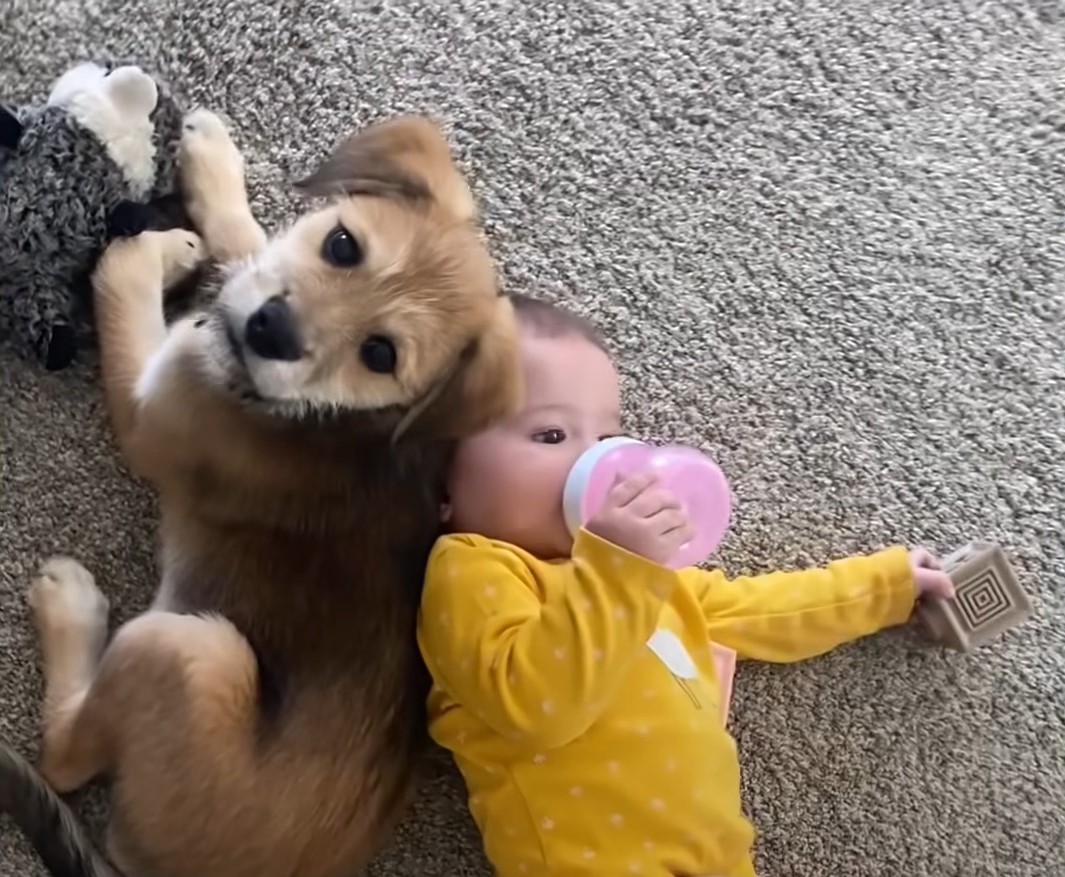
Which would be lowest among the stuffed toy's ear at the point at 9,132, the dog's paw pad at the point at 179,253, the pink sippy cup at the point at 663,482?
the pink sippy cup at the point at 663,482

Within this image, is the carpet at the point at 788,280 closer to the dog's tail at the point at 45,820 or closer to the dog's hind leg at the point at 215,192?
the dog's hind leg at the point at 215,192

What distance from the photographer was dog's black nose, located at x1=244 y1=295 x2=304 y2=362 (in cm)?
141

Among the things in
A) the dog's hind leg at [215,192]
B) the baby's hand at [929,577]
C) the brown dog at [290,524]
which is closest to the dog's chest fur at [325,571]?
the brown dog at [290,524]

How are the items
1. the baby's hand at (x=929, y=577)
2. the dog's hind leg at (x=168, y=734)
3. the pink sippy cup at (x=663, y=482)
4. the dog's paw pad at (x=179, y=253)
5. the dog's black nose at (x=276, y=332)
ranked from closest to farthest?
the dog's black nose at (x=276, y=332)
the dog's hind leg at (x=168, y=734)
the pink sippy cup at (x=663, y=482)
the dog's paw pad at (x=179, y=253)
the baby's hand at (x=929, y=577)

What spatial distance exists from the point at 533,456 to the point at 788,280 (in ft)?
1.85

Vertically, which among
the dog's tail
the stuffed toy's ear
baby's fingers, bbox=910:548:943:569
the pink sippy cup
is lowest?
the dog's tail

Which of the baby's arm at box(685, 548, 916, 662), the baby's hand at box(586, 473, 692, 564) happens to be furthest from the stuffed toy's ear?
the baby's arm at box(685, 548, 916, 662)

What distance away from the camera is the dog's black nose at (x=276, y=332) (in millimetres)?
1409

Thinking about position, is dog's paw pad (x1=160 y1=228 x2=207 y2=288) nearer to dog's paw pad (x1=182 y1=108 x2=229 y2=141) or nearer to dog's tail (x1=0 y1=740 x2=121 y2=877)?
dog's paw pad (x1=182 y1=108 x2=229 y2=141)

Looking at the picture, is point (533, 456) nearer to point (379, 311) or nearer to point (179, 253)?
point (379, 311)

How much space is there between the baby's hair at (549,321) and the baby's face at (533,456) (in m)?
0.02

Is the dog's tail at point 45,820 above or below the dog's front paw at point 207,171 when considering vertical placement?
below

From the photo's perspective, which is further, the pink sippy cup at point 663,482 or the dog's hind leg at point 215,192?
the dog's hind leg at point 215,192

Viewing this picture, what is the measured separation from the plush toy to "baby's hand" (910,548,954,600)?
1148 mm
